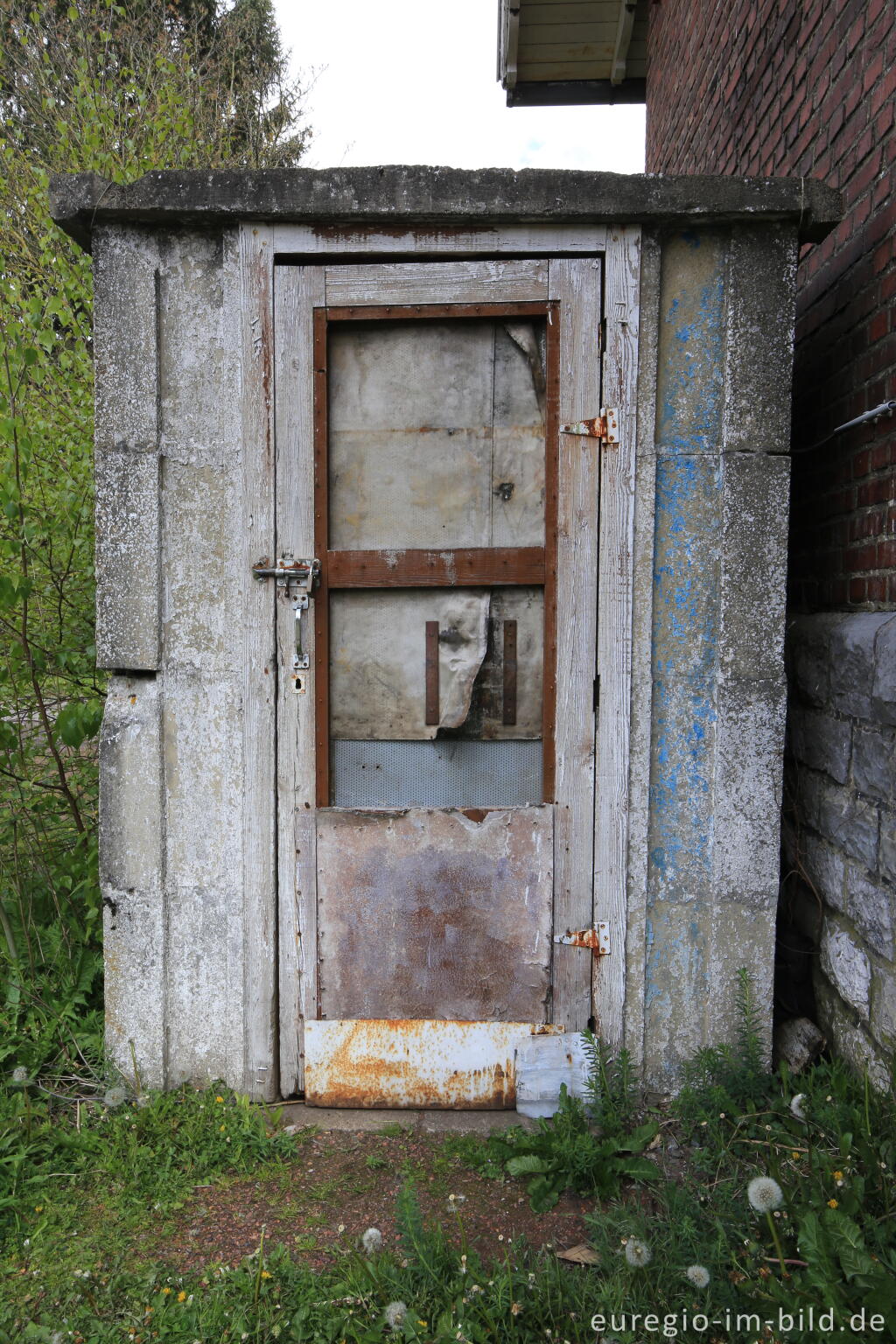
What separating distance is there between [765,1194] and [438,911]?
122 cm

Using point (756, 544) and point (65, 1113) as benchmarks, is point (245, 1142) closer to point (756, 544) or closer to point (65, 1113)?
point (65, 1113)

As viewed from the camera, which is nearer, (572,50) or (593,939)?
(593,939)

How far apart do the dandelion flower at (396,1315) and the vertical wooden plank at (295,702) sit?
1.04 meters

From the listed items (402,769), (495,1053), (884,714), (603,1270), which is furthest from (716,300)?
(603,1270)

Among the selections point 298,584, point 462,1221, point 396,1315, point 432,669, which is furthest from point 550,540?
point 396,1315

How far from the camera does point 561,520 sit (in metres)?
2.70

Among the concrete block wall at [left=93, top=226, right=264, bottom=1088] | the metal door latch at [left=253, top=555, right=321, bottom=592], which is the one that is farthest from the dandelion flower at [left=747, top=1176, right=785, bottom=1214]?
the metal door latch at [left=253, top=555, right=321, bottom=592]

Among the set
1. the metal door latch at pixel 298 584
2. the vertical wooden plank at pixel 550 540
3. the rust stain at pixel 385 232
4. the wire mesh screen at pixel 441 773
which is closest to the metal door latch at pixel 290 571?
the metal door latch at pixel 298 584

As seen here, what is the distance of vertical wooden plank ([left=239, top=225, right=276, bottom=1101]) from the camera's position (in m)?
2.69

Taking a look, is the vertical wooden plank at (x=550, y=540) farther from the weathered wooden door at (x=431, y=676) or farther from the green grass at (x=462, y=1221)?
the green grass at (x=462, y=1221)

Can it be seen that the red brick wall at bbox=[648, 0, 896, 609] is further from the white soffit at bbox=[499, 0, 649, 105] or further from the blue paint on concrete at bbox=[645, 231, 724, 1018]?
the white soffit at bbox=[499, 0, 649, 105]

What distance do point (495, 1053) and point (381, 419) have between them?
2167 mm

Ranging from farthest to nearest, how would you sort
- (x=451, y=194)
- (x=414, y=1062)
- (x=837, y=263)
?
(x=837, y=263), (x=414, y=1062), (x=451, y=194)

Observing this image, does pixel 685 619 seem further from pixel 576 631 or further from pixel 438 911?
pixel 438 911
